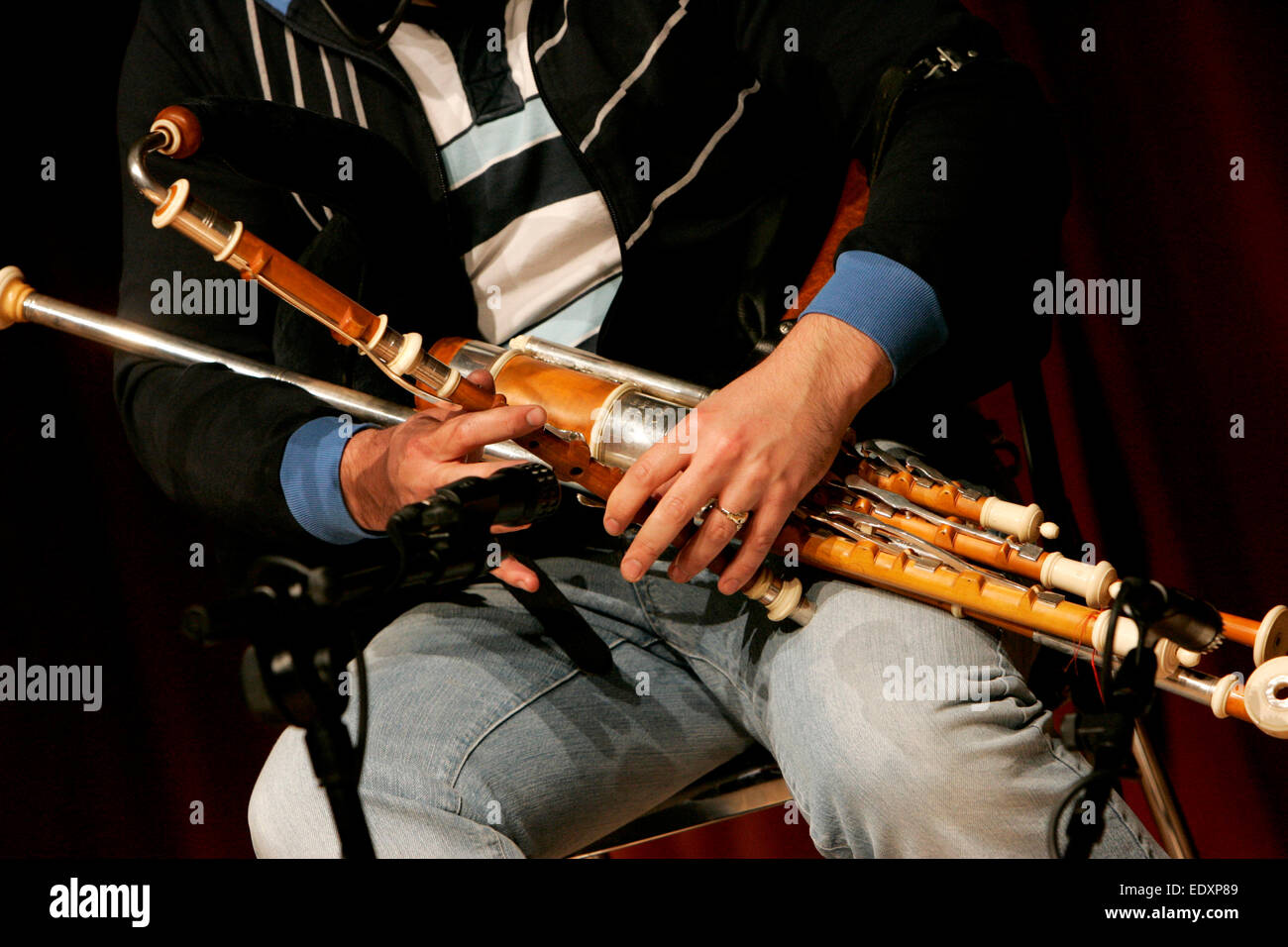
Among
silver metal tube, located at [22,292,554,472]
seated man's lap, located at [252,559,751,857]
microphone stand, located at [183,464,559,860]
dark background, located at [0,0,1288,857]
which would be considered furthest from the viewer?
dark background, located at [0,0,1288,857]

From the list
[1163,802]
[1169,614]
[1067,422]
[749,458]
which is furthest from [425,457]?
[1067,422]

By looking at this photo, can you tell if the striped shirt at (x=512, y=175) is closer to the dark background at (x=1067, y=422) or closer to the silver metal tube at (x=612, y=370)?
the silver metal tube at (x=612, y=370)

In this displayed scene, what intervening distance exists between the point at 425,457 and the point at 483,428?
62mm

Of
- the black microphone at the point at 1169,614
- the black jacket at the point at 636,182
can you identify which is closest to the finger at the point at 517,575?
the black jacket at the point at 636,182

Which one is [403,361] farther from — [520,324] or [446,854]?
[446,854]

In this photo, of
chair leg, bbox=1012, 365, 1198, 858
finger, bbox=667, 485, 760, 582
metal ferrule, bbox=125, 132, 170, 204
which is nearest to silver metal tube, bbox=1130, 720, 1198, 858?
chair leg, bbox=1012, 365, 1198, 858

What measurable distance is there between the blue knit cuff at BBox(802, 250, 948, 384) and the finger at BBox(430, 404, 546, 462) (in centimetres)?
26

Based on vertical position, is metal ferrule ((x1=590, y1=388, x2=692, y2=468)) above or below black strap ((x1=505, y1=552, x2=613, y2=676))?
above

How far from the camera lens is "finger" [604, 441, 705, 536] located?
2.53 ft

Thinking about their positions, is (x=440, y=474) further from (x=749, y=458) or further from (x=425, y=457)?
(x=749, y=458)

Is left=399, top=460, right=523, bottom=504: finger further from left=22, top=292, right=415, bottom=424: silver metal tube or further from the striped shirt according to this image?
the striped shirt

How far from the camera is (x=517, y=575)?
88cm

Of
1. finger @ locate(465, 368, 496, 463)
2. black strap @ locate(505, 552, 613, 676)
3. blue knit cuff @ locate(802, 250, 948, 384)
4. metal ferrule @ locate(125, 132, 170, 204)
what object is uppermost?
metal ferrule @ locate(125, 132, 170, 204)

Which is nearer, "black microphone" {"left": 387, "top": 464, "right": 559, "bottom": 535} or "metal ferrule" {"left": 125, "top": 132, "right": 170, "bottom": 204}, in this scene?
"black microphone" {"left": 387, "top": 464, "right": 559, "bottom": 535}
